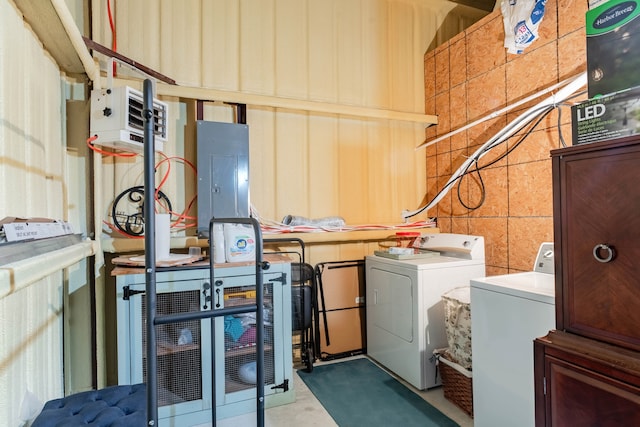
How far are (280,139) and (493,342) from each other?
7.23 feet

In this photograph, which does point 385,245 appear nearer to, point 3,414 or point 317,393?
point 317,393

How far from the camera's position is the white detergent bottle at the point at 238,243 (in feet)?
7.63

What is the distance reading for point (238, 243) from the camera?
92.4 inches

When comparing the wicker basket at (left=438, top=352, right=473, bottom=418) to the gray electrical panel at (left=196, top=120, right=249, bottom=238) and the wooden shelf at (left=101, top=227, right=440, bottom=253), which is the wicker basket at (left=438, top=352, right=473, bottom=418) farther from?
the gray electrical panel at (left=196, top=120, right=249, bottom=238)

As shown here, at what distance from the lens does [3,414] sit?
1.26 meters

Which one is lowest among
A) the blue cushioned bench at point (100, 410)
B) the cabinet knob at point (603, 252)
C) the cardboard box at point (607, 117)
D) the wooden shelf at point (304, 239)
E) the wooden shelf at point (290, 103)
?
the blue cushioned bench at point (100, 410)

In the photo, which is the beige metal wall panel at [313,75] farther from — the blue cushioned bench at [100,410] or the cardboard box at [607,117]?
the cardboard box at [607,117]

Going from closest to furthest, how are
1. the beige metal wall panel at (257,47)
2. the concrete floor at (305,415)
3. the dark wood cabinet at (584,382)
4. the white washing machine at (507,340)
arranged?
the dark wood cabinet at (584,382) → the white washing machine at (507,340) → the concrete floor at (305,415) → the beige metal wall panel at (257,47)

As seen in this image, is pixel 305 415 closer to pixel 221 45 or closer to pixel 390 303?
pixel 390 303

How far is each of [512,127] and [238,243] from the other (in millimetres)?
2222

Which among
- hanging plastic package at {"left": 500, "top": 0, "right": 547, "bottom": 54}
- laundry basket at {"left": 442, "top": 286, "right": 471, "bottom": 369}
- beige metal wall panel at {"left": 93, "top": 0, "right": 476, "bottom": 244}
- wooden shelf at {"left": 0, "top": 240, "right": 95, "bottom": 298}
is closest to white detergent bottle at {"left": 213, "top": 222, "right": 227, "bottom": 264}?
beige metal wall panel at {"left": 93, "top": 0, "right": 476, "bottom": 244}

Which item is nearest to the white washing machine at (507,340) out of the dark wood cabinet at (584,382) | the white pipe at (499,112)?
the dark wood cabinet at (584,382)

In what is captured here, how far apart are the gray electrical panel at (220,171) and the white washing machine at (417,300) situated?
52.8 inches

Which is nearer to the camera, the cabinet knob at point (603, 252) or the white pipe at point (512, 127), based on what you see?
the cabinet knob at point (603, 252)
